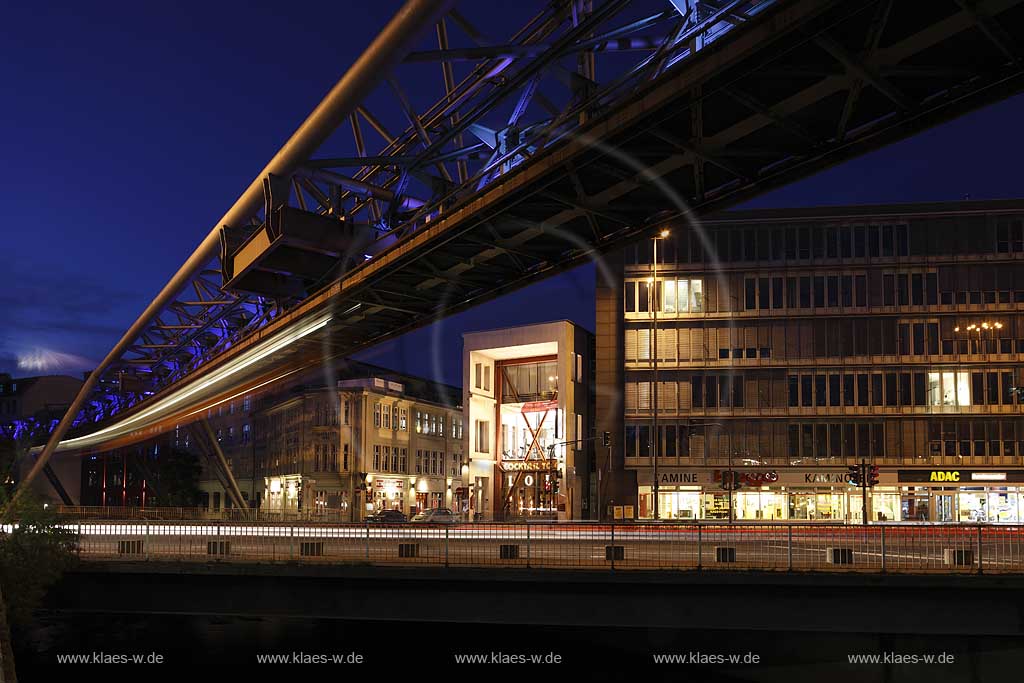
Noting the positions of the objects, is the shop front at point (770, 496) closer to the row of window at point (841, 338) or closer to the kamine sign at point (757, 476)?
the kamine sign at point (757, 476)

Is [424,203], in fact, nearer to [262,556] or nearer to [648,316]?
[262,556]

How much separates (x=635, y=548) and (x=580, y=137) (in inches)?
474

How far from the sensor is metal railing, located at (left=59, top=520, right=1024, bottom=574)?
2152 cm

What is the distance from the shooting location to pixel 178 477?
89.5 meters

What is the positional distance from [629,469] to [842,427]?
16.0 metres

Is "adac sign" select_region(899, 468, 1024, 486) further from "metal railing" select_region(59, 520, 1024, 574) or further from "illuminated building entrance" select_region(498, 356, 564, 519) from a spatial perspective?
"metal railing" select_region(59, 520, 1024, 574)

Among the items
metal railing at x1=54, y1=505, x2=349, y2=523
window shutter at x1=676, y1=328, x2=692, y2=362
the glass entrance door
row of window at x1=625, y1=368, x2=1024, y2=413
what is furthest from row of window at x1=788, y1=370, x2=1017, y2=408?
metal railing at x1=54, y1=505, x2=349, y2=523

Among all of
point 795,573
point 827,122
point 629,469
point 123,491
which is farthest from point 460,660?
point 123,491

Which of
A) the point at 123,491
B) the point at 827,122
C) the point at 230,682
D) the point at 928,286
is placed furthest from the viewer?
the point at 123,491

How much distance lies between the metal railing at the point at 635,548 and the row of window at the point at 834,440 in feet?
143

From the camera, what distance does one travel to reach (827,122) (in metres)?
14.1

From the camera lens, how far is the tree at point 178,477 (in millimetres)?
86188

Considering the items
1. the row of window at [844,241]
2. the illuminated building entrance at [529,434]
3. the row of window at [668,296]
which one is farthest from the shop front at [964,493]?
the illuminated building entrance at [529,434]

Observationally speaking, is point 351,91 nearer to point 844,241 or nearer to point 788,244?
point 788,244
